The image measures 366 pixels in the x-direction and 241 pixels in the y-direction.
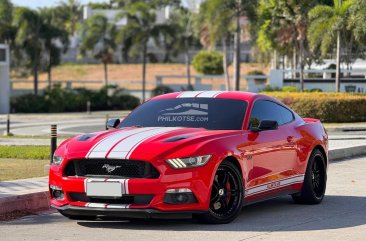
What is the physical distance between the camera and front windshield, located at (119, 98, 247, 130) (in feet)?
35.3

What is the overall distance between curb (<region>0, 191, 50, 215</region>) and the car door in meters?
2.71

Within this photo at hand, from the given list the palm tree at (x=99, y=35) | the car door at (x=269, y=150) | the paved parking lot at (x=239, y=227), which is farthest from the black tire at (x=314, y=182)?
the palm tree at (x=99, y=35)

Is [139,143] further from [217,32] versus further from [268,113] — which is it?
[217,32]

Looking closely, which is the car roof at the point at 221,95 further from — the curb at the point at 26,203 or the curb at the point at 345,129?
the curb at the point at 345,129

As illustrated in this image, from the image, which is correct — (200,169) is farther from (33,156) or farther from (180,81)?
(180,81)

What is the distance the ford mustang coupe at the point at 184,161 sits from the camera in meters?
9.51

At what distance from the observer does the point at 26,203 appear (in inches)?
441

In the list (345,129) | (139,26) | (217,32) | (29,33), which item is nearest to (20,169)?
(345,129)

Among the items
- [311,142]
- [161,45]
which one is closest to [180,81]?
[161,45]

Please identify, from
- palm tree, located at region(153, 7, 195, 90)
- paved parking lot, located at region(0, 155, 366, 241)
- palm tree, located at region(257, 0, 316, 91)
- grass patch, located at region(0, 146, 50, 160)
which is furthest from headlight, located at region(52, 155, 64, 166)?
palm tree, located at region(153, 7, 195, 90)

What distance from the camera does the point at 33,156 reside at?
18250mm

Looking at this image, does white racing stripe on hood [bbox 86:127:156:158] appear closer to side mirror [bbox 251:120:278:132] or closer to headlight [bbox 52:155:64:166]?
headlight [bbox 52:155:64:166]

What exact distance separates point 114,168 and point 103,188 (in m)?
0.24

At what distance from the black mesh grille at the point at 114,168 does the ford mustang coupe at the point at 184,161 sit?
0.03 feet
